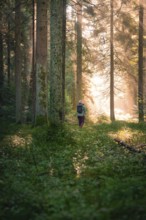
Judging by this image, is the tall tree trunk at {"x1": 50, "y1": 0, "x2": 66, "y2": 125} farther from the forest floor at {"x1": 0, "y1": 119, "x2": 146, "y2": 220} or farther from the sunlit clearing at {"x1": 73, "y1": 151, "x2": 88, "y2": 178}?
the sunlit clearing at {"x1": 73, "y1": 151, "x2": 88, "y2": 178}

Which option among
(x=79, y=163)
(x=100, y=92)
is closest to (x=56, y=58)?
(x=79, y=163)

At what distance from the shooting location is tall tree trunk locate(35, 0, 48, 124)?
14.6 metres

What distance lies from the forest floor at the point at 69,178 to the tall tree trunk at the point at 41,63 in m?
2.71

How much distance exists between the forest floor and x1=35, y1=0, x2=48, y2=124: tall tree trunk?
2.71 meters

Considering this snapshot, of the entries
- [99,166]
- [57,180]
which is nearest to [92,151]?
[99,166]

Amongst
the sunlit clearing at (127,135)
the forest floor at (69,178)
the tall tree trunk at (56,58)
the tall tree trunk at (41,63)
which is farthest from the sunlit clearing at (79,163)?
the tall tree trunk at (41,63)

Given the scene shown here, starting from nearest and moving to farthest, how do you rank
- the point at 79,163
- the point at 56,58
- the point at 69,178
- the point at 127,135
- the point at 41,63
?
the point at 69,178
the point at 79,163
the point at 56,58
the point at 127,135
the point at 41,63

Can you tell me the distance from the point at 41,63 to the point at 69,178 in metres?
8.40

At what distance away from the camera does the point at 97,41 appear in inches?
1030

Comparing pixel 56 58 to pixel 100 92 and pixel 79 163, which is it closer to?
pixel 79 163

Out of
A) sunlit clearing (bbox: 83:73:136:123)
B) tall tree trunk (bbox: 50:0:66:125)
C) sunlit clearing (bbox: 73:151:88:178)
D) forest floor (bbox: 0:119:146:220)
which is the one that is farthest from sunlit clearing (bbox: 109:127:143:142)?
sunlit clearing (bbox: 73:151:88:178)

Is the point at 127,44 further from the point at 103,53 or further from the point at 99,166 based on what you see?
the point at 99,166

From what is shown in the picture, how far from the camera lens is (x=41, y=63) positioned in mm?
14641

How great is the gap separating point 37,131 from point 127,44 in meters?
14.8
